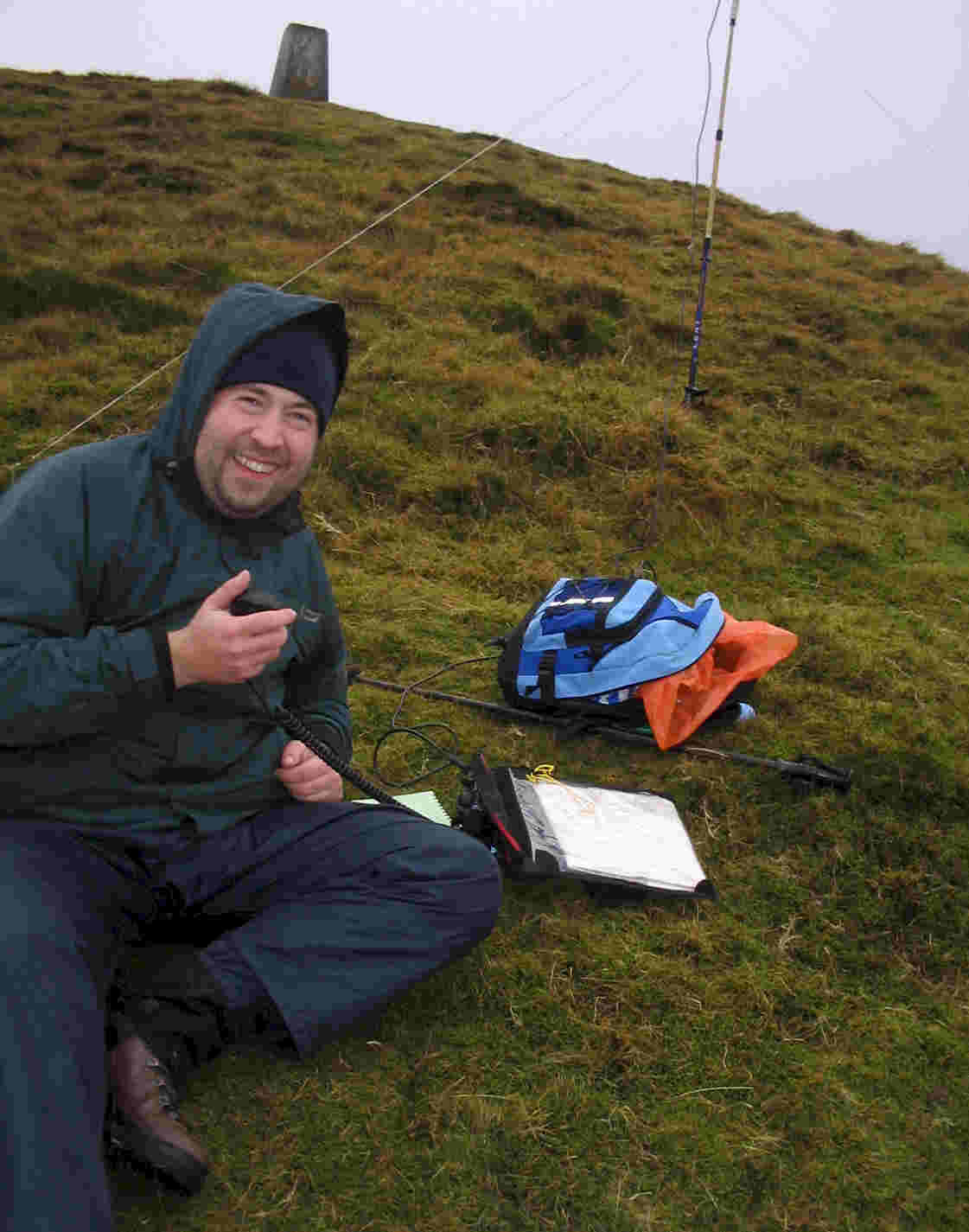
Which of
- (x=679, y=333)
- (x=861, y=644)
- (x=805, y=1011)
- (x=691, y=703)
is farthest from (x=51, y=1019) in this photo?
(x=679, y=333)

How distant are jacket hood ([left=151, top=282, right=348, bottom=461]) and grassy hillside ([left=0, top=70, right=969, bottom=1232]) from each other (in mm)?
1587

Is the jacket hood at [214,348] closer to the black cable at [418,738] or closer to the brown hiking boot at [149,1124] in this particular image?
the brown hiking boot at [149,1124]

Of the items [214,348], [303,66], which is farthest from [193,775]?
[303,66]

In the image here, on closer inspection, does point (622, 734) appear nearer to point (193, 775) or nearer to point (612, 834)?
point (612, 834)

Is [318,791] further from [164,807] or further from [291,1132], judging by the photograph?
[291,1132]

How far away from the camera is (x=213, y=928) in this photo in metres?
2.51

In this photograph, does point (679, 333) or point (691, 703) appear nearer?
point (691, 703)

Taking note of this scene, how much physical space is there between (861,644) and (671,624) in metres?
1.33

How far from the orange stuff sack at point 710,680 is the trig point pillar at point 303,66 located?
15897mm

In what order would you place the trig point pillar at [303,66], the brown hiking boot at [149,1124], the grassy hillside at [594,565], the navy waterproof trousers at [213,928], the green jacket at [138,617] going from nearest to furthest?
1. the navy waterproof trousers at [213,928]
2. the brown hiking boot at [149,1124]
3. the green jacket at [138,617]
4. the grassy hillside at [594,565]
5. the trig point pillar at [303,66]

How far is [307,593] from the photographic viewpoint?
2.63 metres

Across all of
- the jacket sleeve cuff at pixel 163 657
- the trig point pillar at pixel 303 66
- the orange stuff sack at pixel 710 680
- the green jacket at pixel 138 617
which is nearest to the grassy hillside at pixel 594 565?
the orange stuff sack at pixel 710 680

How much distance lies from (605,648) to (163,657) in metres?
2.28

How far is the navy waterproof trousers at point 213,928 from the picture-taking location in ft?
5.36
